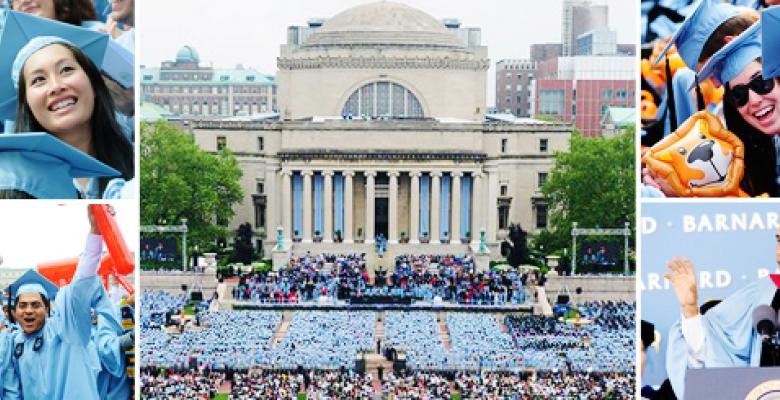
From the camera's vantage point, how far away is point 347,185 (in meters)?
30.0

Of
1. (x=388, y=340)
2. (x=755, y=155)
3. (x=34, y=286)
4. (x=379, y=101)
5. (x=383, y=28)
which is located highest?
(x=383, y=28)

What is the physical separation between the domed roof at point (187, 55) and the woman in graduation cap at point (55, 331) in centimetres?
547

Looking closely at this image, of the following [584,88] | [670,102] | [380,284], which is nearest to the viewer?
[670,102]

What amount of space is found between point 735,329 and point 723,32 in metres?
4.48

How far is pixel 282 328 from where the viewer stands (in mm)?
26469

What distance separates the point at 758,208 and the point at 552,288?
19.8 ft

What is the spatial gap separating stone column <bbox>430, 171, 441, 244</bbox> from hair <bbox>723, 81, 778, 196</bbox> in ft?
28.1

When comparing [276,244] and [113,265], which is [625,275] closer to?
[276,244]

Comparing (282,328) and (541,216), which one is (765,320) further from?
(282,328)

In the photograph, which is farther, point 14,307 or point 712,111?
point 712,111

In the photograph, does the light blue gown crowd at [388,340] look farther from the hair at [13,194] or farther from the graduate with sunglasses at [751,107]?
the graduate with sunglasses at [751,107]

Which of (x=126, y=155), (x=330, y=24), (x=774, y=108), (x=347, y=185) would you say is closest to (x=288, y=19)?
(x=330, y=24)

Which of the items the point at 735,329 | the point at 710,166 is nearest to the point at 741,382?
the point at 735,329

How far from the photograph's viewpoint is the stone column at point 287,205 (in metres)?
29.5
